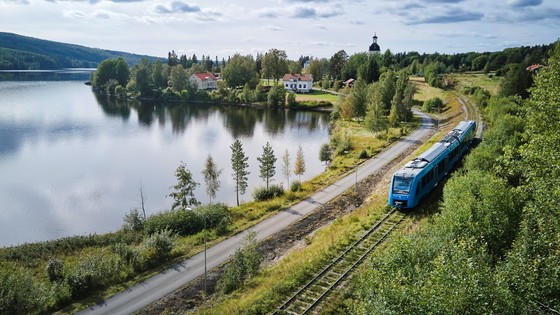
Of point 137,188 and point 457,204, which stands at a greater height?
point 457,204

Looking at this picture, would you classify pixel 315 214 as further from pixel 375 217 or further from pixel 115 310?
pixel 115 310

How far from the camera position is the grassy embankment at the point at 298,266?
20.0m

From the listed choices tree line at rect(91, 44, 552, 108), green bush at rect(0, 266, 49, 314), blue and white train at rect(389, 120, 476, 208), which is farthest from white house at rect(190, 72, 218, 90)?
green bush at rect(0, 266, 49, 314)

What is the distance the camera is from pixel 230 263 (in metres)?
26.6

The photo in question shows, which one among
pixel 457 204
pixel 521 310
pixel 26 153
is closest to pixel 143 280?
pixel 457 204

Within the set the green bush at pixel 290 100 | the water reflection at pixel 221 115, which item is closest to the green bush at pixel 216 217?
the water reflection at pixel 221 115

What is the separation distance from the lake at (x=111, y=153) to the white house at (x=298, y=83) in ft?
91.0

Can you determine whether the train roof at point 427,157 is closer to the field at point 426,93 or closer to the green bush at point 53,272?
the green bush at point 53,272

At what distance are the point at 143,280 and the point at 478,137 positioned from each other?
43.1 metres

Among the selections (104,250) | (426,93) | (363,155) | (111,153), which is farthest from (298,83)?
(104,250)

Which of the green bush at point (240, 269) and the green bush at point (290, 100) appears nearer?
the green bush at point (240, 269)

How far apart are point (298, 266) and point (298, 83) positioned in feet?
396

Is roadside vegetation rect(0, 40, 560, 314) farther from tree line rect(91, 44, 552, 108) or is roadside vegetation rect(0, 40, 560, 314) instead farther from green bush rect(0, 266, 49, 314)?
tree line rect(91, 44, 552, 108)

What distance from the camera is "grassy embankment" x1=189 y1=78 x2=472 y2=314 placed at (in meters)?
20.0
